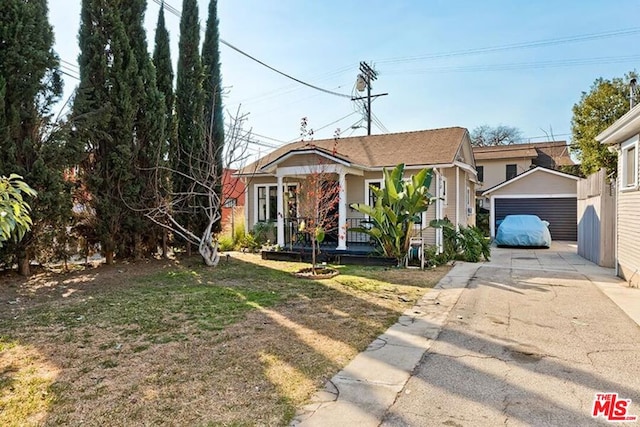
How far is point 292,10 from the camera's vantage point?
12.4 metres

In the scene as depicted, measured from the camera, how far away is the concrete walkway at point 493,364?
3068 millimetres

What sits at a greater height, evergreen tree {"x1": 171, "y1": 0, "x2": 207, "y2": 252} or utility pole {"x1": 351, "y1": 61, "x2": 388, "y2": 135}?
utility pole {"x1": 351, "y1": 61, "x2": 388, "y2": 135}

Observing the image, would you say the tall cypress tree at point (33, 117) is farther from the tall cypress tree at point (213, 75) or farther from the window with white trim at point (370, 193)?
the window with white trim at point (370, 193)

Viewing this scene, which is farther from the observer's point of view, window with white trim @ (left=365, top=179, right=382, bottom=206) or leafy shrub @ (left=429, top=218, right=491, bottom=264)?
window with white trim @ (left=365, top=179, right=382, bottom=206)

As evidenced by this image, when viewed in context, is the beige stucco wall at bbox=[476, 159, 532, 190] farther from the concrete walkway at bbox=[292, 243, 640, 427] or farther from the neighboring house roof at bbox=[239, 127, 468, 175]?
the concrete walkway at bbox=[292, 243, 640, 427]

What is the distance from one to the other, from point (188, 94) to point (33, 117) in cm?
461

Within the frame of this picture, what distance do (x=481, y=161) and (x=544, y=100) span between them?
5.99 meters

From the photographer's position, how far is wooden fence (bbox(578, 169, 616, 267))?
1050 cm

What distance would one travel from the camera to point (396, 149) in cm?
1444

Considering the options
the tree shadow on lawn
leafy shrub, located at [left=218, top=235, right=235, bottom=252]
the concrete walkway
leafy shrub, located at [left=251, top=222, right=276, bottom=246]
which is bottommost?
the concrete walkway

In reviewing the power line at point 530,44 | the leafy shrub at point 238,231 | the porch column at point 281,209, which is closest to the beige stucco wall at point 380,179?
the leafy shrub at point 238,231

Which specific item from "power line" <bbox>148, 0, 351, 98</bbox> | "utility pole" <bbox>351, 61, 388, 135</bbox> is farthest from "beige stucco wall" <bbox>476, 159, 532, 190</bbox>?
"power line" <bbox>148, 0, 351, 98</bbox>

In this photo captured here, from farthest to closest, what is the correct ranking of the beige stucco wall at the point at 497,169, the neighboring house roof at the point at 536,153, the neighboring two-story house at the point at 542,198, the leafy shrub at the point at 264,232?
the neighboring house roof at the point at 536,153
the beige stucco wall at the point at 497,169
the neighboring two-story house at the point at 542,198
the leafy shrub at the point at 264,232

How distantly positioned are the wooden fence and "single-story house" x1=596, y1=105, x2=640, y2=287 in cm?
91
